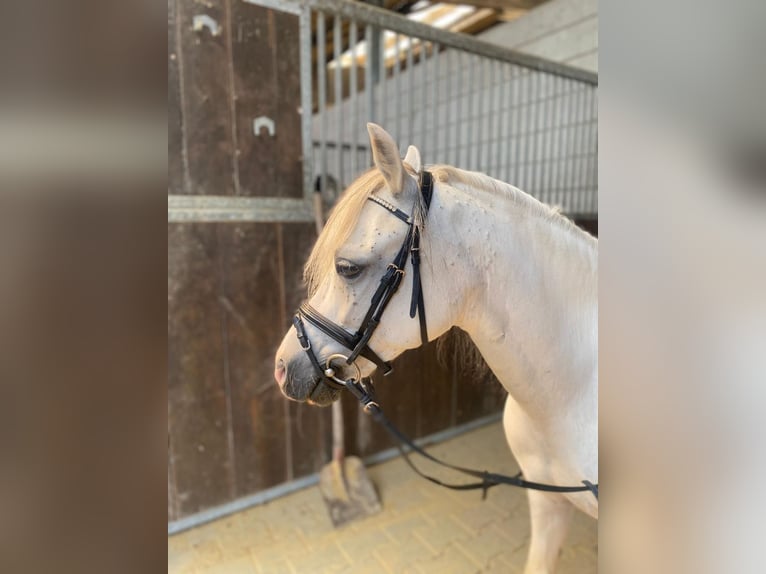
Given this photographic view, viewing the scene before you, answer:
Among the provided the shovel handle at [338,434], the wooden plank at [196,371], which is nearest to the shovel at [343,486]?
the shovel handle at [338,434]

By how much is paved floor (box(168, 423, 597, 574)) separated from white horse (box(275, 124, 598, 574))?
88 centimetres

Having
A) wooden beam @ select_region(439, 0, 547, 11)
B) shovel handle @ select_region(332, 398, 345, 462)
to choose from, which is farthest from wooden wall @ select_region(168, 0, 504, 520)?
wooden beam @ select_region(439, 0, 547, 11)

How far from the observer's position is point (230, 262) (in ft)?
5.04

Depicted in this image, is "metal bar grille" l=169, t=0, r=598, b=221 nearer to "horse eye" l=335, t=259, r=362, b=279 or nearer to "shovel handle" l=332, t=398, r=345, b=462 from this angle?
"shovel handle" l=332, t=398, r=345, b=462

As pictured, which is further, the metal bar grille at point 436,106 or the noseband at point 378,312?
the metal bar grille at point 436,106

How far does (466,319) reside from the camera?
2.47 ft

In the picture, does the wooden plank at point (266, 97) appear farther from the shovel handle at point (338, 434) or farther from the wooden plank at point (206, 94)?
the shovel handle at point (338, 434)

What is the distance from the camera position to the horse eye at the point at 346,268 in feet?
2.23

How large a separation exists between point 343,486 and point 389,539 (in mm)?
303

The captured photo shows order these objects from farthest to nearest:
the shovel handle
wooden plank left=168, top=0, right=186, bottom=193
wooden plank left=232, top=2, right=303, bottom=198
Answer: the shovel handle → wooden plank left=232, top=2, right=303, bottom=198 → wooden plank left=168, top=0, right=186, bottom=193

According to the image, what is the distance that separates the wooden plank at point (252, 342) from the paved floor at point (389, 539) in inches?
7.3

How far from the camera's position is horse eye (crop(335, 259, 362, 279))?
68 cm
